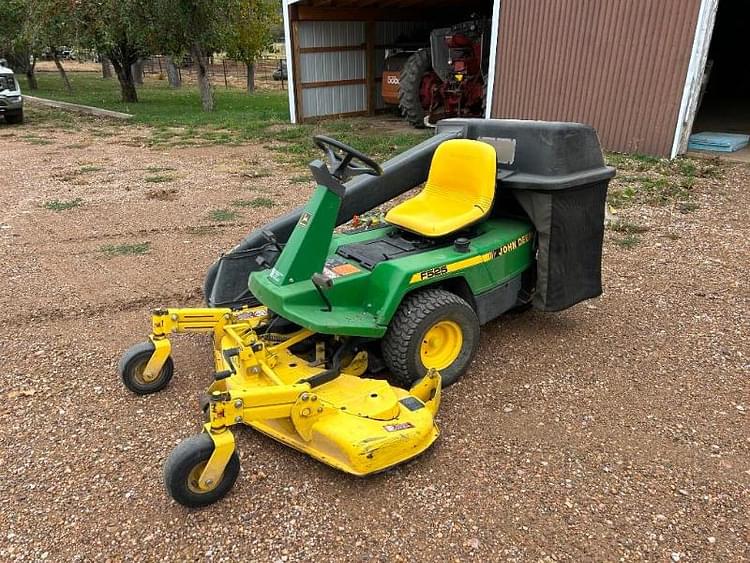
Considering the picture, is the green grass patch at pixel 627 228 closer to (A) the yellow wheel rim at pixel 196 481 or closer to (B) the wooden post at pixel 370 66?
(A) the yellow wheel rim at pixel 196 481

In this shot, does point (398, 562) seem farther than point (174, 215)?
No

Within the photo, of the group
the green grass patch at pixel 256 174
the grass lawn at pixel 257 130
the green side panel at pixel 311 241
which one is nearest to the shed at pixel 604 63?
the grass lawn at pixel 257 130

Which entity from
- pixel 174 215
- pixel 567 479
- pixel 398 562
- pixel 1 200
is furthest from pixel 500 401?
pixel 1 200

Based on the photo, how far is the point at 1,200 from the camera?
7480 millimetres

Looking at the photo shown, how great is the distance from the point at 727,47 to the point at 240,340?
21218 mm

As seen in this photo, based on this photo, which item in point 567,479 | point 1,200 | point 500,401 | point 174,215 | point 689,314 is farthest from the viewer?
point 1,200

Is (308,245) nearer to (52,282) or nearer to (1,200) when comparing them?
(52,282)

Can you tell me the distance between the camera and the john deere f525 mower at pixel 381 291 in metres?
2.65

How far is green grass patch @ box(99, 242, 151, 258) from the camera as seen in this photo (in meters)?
5.57

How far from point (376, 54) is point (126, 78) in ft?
26.5

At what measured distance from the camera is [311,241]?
305 centimetres

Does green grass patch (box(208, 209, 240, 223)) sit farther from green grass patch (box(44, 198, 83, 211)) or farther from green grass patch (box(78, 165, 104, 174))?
green grass patch (box(78, 165, 104, 174))

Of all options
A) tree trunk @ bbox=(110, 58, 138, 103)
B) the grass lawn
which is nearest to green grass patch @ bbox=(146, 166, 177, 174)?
the grass lawn

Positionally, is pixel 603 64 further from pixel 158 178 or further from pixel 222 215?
pixel 158 178
